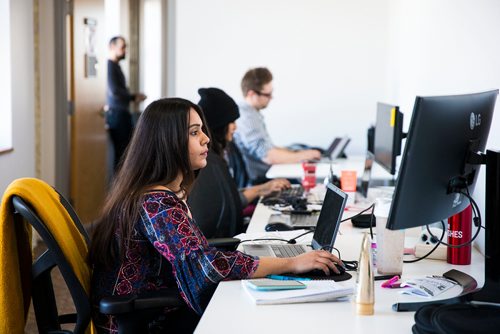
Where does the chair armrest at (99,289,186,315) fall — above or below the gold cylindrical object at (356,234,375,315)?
below

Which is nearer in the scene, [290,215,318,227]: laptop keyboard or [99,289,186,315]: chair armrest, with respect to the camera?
[99,289,186,315]: chair armrest

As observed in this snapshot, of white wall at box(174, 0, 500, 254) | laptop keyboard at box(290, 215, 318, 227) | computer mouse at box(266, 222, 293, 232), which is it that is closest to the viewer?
computer mouse at box(266, 222, 293, 232)

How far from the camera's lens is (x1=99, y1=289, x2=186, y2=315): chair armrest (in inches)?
82.5

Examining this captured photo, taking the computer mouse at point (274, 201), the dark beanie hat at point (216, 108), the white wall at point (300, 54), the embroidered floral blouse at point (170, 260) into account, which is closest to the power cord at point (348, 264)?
the embroidered floral blouse at point (170, 260)

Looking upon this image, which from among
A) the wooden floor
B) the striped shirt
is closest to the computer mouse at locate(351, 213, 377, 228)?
the wooden floor

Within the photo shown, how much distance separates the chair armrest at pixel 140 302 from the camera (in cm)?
210

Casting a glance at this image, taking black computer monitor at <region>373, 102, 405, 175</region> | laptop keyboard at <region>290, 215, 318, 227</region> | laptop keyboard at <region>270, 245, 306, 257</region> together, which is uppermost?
black computer monitor at <region>373, 102, 405, 175</region>

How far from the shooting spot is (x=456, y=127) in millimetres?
1910

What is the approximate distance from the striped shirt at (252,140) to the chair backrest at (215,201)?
6.18 feet

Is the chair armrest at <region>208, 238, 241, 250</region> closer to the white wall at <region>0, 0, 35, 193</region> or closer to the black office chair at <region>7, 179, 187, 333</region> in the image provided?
the black office chair at <region>7, 179, 187, 333</region>

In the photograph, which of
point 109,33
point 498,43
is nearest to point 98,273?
point 498,43

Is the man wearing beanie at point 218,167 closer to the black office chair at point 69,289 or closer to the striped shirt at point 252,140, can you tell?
the striped shirt at point 252,140

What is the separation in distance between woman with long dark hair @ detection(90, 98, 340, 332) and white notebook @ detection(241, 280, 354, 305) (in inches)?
7.2

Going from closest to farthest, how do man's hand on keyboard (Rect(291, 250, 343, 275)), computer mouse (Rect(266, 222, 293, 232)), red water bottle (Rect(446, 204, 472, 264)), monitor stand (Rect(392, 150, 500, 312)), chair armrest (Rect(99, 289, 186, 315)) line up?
monitor stand (Rect(392, 150, 500, 312))
chair armrest (Rect(99, 289, 186, 315))
man's hand on keyboard (Rect(291, 250, 343, 275))
red water bottle (Rect(446, 204, 472, 264))
computer mouse (Rect(266, 222, 293, 232))
